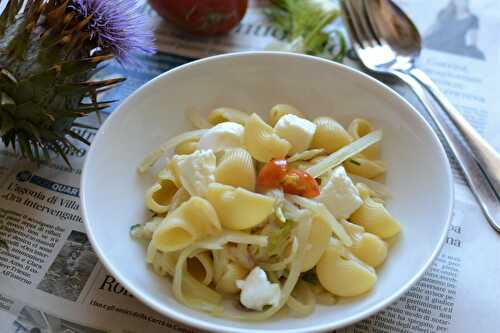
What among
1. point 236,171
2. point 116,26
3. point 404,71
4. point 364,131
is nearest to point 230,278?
point 236,171

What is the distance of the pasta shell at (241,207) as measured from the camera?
816 millimetres

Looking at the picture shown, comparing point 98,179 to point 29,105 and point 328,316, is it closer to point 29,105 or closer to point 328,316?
point 29,105

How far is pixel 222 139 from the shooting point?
0.95 metres

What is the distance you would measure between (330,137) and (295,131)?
79mm

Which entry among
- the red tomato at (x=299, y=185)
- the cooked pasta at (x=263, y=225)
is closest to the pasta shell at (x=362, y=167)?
the cooked pasta at (x=263, y=225)

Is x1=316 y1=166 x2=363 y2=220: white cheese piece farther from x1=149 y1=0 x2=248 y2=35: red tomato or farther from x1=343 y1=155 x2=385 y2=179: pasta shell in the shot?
x1=149 y1=0 x2=248 y2=35: red tomato

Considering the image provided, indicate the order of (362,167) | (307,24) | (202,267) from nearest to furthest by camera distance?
(202,267) < (362,167) < (307,24)

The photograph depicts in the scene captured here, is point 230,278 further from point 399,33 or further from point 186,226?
point 399,33

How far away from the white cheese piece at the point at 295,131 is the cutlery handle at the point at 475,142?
0.37 meters

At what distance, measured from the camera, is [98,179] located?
0.92 m

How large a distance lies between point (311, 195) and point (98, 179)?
0.36 m

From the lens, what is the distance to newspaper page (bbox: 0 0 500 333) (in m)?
0.87

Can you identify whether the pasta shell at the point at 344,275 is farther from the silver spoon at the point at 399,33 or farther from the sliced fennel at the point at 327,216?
the silver spoon at the point at 399,33

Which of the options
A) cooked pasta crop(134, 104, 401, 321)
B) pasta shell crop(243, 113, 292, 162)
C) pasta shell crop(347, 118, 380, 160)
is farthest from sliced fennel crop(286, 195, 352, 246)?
pasta shell crop(347, 118, 380, 160)
